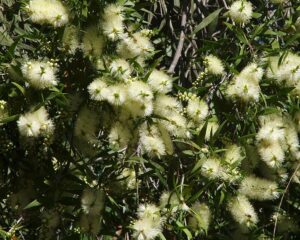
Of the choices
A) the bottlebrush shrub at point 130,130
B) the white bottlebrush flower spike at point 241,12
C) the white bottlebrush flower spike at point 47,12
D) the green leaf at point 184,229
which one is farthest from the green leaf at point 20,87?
the white bottlebrush flower spike at point 241,12

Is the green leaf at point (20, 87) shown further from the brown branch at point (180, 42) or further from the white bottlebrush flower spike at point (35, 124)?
the brown branch at point (180, 42)

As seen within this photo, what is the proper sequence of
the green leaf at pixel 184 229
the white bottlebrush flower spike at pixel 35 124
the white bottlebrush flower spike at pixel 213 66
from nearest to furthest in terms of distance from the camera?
the white bottlebrush flower spike at pixel 35 124
the green leaf at pixel 184 229
the white bottlebrush flower spike at pixel 213 66

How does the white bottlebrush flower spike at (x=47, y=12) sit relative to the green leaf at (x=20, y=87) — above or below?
above

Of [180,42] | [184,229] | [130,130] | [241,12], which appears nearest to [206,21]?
[180,42]

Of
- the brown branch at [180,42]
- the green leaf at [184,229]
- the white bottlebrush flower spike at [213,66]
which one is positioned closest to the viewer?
the green leaf at [184,229]

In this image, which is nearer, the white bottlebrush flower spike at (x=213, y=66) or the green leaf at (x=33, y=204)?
the green leaf at (x=33, y=204)

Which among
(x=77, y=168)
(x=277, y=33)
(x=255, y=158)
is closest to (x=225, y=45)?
(x=277, y=33)

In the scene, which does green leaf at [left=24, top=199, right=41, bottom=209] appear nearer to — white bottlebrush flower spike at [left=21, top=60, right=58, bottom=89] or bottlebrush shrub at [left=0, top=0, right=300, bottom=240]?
bottlebrush shrub at [left=0, top=0, right=300, bottom=240]

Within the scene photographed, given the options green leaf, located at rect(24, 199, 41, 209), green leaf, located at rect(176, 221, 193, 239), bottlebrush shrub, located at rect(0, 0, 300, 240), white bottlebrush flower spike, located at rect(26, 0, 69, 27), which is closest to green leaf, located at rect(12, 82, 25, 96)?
bottlebrush shrub, located at rect(0, 0, 300, 240)

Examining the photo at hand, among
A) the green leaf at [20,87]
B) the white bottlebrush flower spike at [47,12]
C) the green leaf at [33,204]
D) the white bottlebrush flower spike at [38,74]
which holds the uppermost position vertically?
the white bottlebrush flower spike at [47,12]
